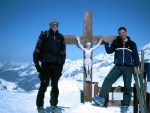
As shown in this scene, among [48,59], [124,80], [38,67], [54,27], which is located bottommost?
[124,80]

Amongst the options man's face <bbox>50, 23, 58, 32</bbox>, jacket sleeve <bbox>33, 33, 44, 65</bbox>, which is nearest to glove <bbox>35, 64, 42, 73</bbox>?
jacket sleeve <bbox>33, 33, 44, 65</bbox>

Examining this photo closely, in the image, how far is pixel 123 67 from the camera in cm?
701

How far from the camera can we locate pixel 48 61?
637 centimetres

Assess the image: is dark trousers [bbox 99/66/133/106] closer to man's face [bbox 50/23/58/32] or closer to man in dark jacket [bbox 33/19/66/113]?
man in dark jacket [bbox 33/19/66/113]

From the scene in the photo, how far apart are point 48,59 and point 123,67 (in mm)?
2250

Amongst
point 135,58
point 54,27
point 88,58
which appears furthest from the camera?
point 88,58

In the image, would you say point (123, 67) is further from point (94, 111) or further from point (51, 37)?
point (51, 37)

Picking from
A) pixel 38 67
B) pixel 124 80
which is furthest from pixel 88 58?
pixel 38 67

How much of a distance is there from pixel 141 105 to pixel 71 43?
3360mm

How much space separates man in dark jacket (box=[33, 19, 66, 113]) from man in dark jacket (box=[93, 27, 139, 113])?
1451mm

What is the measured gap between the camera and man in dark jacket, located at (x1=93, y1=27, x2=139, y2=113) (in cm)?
694

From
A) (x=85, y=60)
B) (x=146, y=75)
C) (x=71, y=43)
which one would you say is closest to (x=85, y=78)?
(x=85, y=60)

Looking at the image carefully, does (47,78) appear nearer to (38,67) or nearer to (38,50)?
(38,67)

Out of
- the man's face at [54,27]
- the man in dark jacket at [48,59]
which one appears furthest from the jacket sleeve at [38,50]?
the man's face at [54,27]
